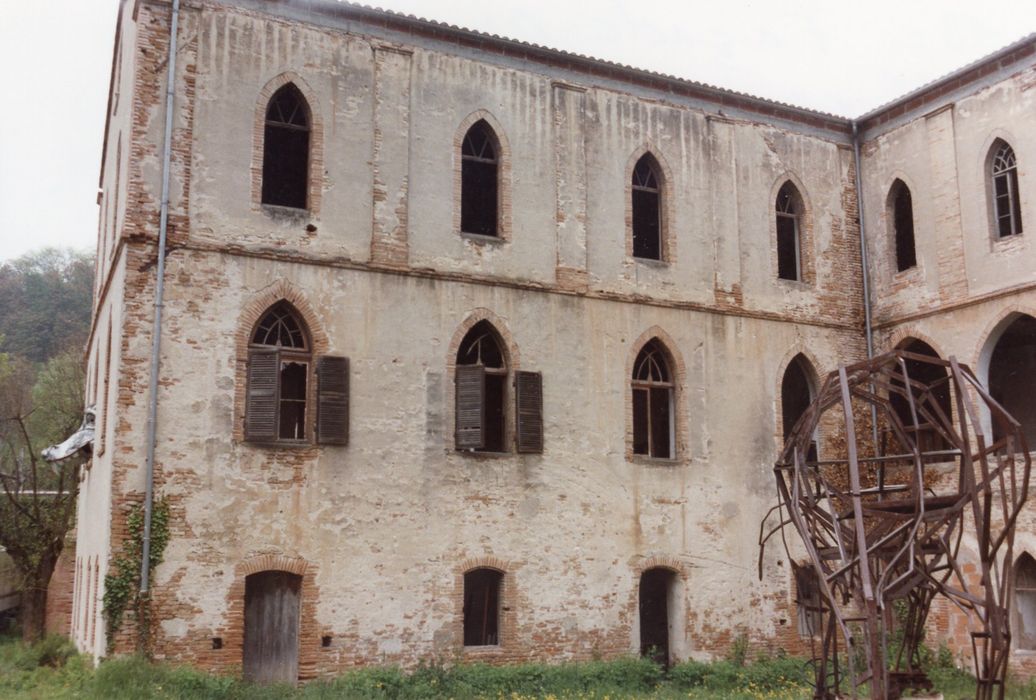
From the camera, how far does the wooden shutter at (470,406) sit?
16047 millimetres

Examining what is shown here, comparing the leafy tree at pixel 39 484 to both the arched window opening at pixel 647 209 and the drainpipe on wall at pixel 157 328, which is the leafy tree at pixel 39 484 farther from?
the arched window opening at pixel 647 209

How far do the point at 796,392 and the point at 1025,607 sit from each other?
6.27 metres

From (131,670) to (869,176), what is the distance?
52.1ft

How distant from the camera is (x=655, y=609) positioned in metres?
18.0

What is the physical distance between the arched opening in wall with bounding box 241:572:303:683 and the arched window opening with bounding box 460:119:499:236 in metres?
6.54

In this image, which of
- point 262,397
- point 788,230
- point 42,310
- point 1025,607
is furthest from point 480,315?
point 42,310

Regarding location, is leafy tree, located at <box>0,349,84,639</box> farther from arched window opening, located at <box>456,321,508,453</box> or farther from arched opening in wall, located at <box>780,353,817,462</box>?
arched opening in wall, located at <box>780,353,817,462</box>

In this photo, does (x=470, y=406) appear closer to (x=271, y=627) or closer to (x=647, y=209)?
(x=271, y=627)

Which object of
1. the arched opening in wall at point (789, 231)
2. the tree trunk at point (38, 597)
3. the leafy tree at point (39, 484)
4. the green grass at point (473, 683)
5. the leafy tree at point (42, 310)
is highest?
the leafy tree at point (42, 310)

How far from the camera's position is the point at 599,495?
17.1 meters

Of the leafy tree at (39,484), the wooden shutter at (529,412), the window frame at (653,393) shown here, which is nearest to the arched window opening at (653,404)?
the window frame at (653,393)

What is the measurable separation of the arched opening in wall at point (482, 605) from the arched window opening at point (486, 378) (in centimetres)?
197

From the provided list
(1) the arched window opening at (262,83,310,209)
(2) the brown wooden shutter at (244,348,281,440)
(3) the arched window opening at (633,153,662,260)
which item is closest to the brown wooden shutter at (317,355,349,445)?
(2) the brown wooden shutter at (244,348,281,440)

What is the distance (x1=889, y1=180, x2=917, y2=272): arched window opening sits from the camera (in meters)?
20.1
